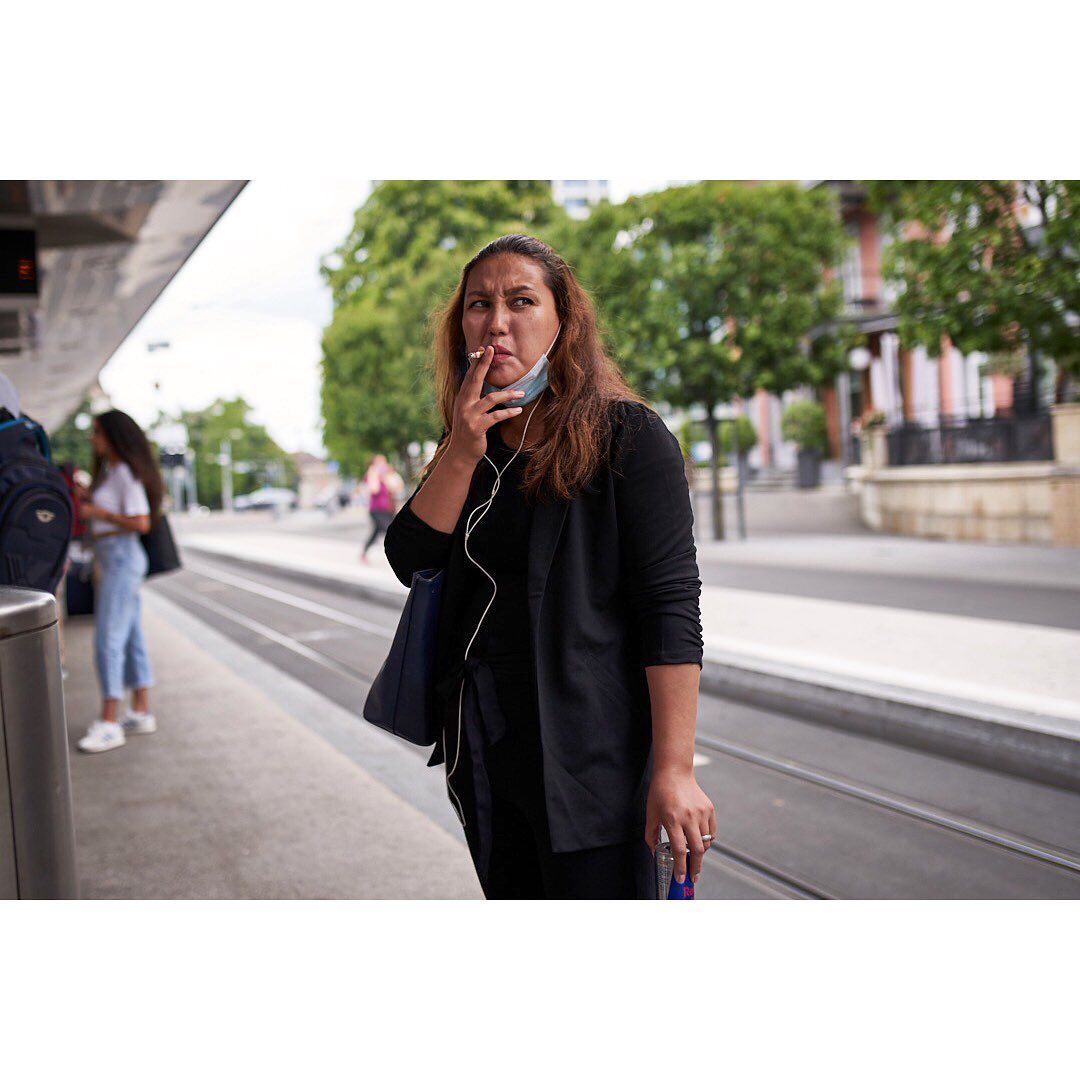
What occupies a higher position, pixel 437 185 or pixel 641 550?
pixel 437 185

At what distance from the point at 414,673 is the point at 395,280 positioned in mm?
33718

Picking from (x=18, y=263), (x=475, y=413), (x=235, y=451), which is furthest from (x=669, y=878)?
(x=235, y=451)

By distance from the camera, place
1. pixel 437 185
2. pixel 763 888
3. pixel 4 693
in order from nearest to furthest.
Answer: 1. pixel 4 693
2. pixel 763 888
3. pixel 437 185

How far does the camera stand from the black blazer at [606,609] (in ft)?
6.59

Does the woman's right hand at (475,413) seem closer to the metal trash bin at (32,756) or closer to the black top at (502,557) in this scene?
the black top at (502,557)

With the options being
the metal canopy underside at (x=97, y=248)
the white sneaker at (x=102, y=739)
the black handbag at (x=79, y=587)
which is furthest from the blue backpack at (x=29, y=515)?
the black handbag at (x=79, y=587)

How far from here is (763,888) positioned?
423 cm

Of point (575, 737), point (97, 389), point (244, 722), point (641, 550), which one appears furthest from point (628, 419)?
point (97, 389)

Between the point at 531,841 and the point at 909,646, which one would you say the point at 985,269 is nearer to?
the point at 909,646

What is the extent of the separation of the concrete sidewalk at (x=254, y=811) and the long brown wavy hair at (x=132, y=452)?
1433 millimetres

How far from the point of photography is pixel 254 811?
5293 millimetres

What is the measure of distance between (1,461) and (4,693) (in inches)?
58.8

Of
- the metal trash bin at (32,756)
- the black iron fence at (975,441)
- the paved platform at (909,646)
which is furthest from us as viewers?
the black iron fence at (975,441)
